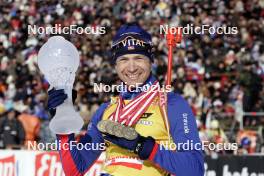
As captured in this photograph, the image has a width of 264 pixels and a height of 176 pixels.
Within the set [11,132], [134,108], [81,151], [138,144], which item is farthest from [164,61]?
[138,144]

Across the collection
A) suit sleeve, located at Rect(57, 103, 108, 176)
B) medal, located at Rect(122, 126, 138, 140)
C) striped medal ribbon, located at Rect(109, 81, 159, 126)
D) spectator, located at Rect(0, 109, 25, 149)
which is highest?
striped medal ribbon, located at Rect(109, 81, 159, 126)

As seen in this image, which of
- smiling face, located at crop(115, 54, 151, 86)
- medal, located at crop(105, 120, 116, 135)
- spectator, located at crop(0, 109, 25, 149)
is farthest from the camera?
spectator, located at crop(0, 109, 25, 149)

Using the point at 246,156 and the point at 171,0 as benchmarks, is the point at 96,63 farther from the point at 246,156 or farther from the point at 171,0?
the point at 246,156

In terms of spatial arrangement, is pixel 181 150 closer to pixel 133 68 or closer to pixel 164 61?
pixel 133 68

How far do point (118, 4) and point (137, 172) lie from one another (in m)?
18.4

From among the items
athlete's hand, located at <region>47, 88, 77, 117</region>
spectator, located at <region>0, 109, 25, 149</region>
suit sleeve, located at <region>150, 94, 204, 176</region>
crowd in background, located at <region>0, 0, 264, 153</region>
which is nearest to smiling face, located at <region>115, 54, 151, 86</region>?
suit sleeve, located at <region>150, 94, 204, 176</region>

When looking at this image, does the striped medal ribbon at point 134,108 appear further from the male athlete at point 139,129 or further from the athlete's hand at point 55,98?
the athlete's hand at point 55,98

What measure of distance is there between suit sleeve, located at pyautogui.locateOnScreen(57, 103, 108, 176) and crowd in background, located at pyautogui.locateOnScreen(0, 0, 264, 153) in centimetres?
863

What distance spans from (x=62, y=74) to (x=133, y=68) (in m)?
0.42

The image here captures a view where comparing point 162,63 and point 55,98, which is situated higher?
point 162,63

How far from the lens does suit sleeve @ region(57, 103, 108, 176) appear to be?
173 inches

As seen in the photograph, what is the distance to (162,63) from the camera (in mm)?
17047

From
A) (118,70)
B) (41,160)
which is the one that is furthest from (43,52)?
(41,160)

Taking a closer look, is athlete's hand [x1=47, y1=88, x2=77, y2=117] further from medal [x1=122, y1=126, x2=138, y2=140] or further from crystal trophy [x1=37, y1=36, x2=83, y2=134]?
medal [x1=122, y1=126, x2=138, y2=140]
